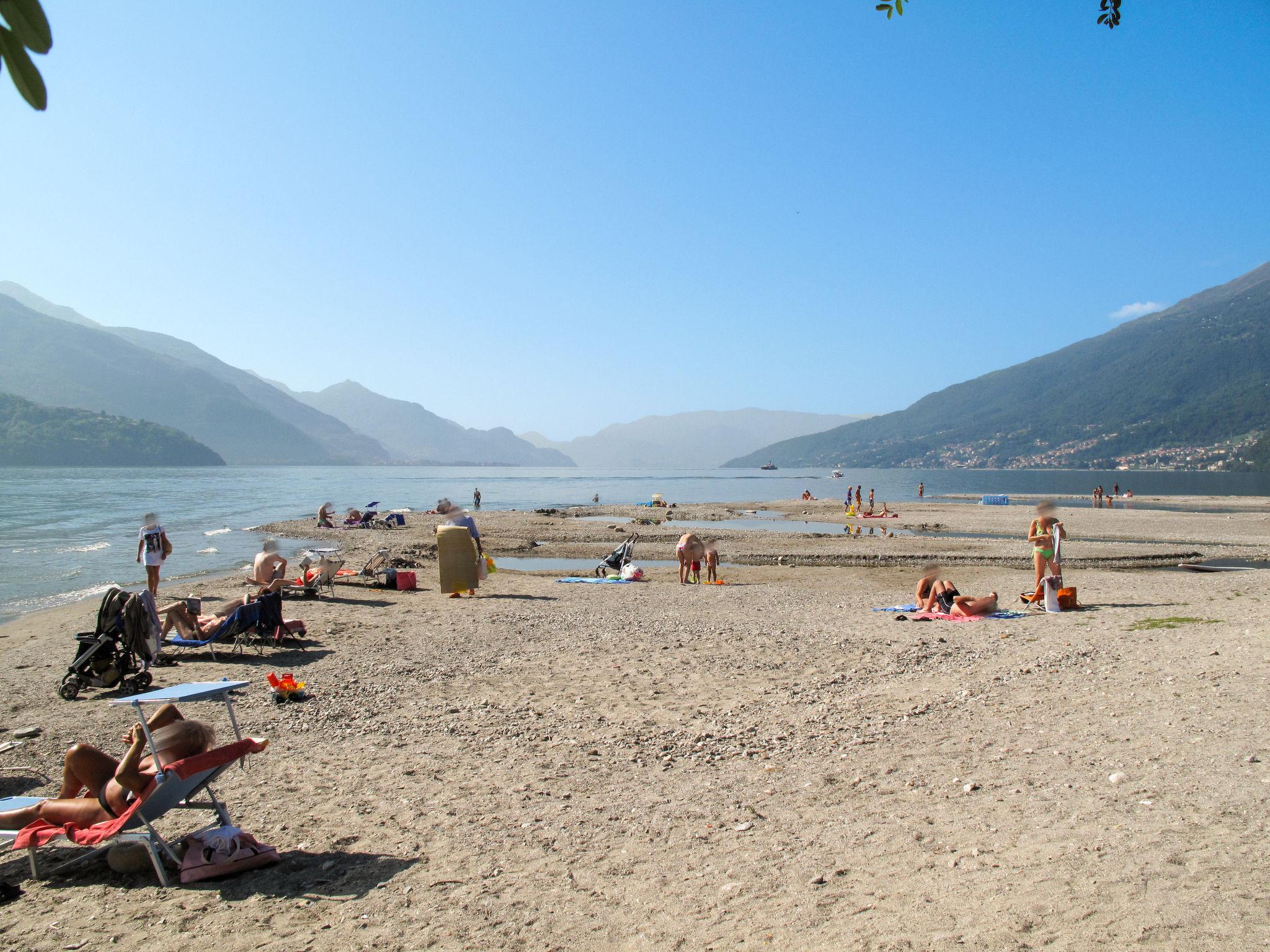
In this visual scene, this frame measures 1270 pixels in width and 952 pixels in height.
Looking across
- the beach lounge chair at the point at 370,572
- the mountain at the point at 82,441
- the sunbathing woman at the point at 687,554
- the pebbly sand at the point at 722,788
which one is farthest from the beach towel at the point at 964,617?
the mountain at the point at 82,441

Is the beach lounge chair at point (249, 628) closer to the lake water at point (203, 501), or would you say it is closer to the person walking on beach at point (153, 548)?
the person walking on beach at point (153, 548)

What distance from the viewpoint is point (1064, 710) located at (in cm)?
684

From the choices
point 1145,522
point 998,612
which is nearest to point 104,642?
point 998,612

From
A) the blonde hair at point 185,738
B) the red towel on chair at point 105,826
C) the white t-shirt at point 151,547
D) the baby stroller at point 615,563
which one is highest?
the white t-shirt at point 151,547

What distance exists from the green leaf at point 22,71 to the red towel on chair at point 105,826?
421cm

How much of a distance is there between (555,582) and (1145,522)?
1296 inches

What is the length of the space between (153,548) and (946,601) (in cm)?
1363

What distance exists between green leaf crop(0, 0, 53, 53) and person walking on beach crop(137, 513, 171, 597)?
1449 centimetres

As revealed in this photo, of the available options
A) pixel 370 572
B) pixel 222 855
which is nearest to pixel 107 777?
pixel 222 855

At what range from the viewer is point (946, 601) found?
12734mm

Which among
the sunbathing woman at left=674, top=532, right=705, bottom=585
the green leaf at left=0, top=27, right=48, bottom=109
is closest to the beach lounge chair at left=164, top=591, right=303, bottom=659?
the sunbathing woman at left=674, top=532, right=705, bottom=585

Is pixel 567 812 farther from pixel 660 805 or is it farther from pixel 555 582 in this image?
pixel 555 582

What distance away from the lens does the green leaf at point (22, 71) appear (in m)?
1.14

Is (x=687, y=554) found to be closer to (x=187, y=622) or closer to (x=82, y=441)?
(x=187, y=622)
